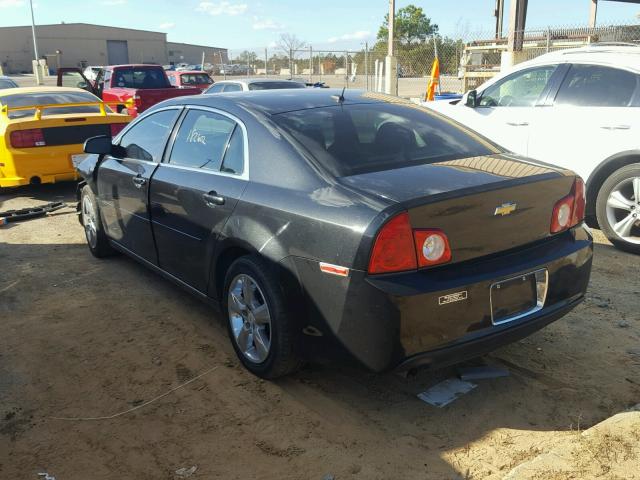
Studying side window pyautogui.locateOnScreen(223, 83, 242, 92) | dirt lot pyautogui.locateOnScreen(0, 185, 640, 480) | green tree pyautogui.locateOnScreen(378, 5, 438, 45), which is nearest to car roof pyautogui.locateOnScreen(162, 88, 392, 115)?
dirt lot pyautogui.locateOnScreen(0, 185, 640, 480)

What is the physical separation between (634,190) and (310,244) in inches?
159

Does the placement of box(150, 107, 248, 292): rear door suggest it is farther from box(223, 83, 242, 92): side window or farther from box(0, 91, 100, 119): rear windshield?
box(223, 83, 242, 92): side window

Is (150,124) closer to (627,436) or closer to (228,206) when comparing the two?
(228,206)

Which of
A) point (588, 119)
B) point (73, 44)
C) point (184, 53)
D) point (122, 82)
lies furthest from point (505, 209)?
point (184, 53)

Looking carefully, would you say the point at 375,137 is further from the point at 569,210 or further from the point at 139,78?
the point at 139,78

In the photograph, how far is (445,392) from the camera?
3.41 m

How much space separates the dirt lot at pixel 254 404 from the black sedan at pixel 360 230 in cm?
35

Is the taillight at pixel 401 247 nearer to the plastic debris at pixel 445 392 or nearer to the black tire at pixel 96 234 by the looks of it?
the plastic debris at pixel 445 392

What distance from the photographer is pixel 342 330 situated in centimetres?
292

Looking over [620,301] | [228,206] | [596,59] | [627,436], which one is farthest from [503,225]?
[596,59]

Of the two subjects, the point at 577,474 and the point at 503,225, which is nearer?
the point at 577,474

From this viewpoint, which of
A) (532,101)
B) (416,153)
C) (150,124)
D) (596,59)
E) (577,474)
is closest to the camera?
(577,474)

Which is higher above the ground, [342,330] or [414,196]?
[414,196]

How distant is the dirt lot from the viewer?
287 cm
